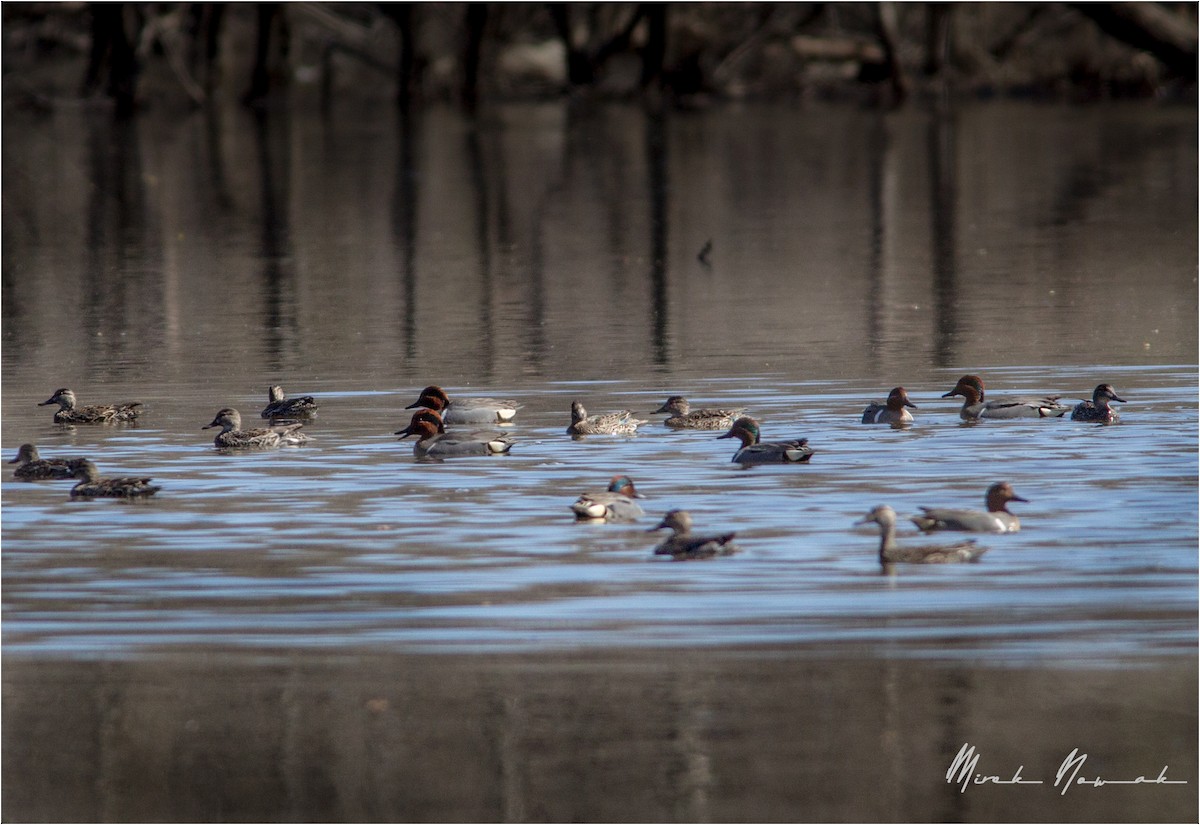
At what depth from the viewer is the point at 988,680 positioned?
820 cm

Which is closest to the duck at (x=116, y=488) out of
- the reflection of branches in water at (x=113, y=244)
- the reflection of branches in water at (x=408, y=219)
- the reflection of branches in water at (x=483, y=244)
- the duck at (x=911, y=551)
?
the duck at (x=911, y=551)

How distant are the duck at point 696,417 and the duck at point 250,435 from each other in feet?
6.99

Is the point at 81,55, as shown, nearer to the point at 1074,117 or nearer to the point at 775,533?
the point at 1074,117

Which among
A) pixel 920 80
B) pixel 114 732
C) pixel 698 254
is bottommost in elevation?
pixel 114 732

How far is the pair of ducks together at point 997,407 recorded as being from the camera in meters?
13.5

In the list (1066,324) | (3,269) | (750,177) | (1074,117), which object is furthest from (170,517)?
(1074,117)

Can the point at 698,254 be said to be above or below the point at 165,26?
below

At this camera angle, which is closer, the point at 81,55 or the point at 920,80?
the point at 920,80

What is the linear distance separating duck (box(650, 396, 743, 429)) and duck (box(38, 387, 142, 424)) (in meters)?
3.20

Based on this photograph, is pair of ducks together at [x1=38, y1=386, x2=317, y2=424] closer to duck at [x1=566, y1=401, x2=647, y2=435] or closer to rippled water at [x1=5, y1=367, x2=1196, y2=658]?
rippled water at [x1=5, y1=367, x2=1196, y2=658]

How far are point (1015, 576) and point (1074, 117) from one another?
47794mm

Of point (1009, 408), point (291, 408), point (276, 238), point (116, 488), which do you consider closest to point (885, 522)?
point (116, 488)

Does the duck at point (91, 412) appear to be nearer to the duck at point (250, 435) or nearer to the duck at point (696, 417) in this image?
the duck at point (250, 435)
